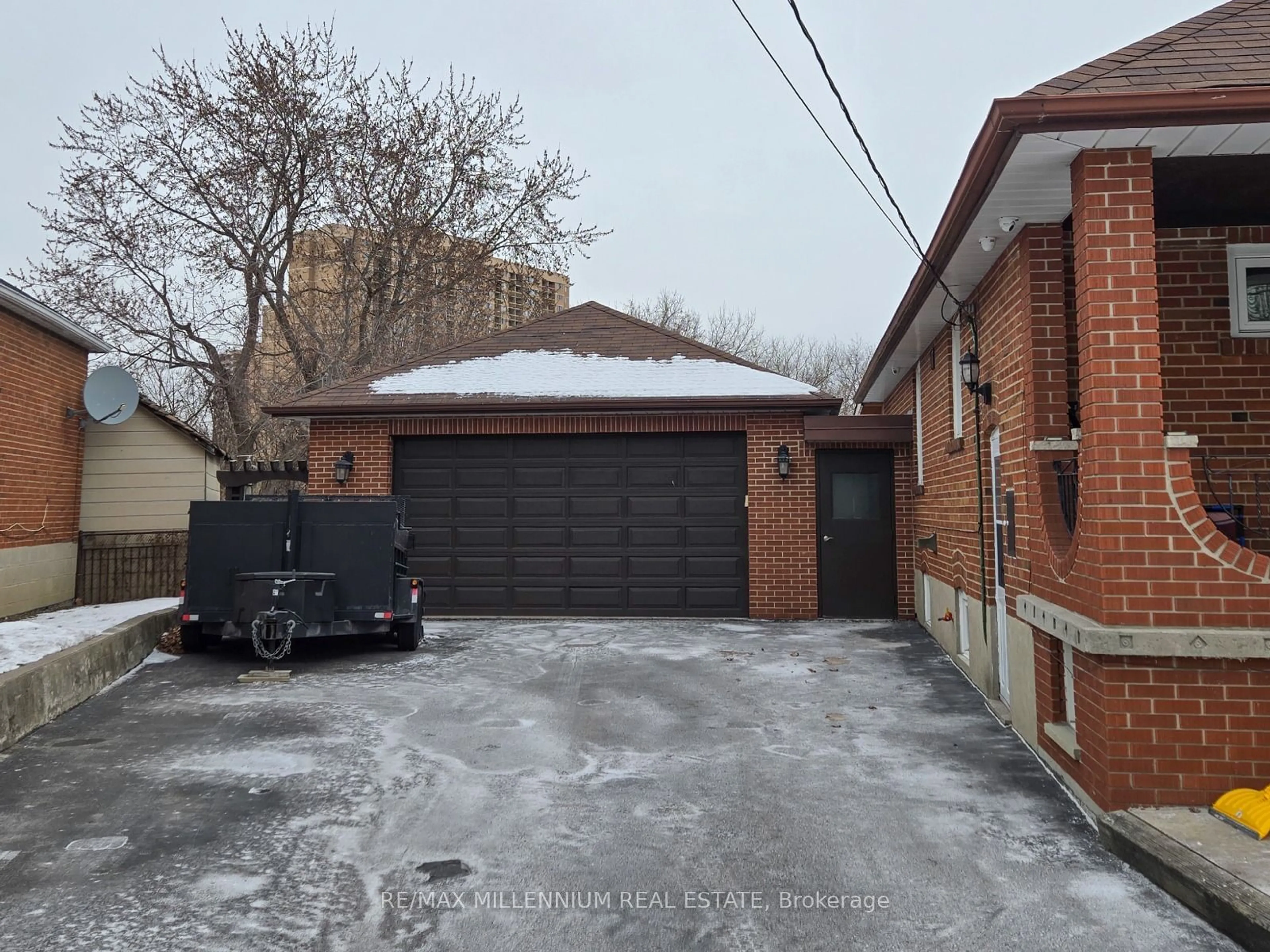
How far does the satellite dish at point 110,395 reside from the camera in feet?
36.8

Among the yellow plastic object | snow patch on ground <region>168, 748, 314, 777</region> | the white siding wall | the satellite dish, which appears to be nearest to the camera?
the yellow plastic object

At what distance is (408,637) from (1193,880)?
6799mm

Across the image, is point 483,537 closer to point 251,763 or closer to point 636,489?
point 636,489

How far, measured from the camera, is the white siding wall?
1170 centimetres

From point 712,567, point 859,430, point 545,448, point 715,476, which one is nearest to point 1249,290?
point 859,430

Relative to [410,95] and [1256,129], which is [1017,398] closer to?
[1256,129]

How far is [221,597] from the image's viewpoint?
7.45 m

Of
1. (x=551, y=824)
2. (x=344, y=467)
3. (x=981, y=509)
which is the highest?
(x=344, y=467)

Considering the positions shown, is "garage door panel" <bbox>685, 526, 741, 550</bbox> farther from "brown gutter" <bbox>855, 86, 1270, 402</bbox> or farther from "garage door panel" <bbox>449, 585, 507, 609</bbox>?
Result: "brown gutter" <bbox>855, 86, 1270, 402</bbox>

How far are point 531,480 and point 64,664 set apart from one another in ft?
19.0

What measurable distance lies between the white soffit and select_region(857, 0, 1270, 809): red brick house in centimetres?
2

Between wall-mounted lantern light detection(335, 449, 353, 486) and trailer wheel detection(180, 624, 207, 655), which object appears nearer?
trailer wheel detection(180, 624, 207, 655)

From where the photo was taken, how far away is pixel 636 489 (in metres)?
10.7

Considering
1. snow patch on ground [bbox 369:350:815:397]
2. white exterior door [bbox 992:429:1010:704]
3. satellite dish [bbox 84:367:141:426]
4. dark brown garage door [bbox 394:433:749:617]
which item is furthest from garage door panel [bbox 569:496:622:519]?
satellite dish [bbox 84:367:141:426]
